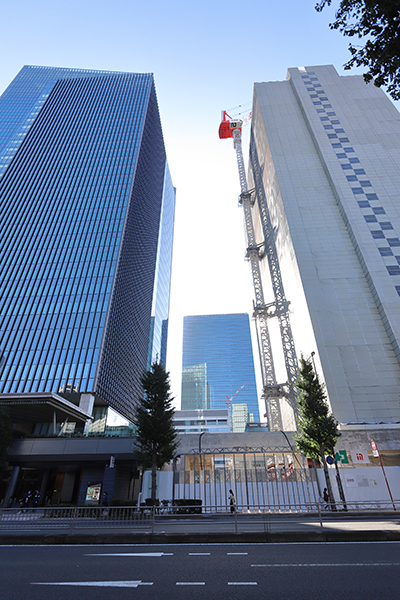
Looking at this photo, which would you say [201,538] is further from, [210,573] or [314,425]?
[314,425]

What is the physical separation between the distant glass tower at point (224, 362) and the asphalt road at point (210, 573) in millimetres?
164320

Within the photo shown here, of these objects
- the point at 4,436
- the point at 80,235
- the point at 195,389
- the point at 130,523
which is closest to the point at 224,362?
the point at 195,389

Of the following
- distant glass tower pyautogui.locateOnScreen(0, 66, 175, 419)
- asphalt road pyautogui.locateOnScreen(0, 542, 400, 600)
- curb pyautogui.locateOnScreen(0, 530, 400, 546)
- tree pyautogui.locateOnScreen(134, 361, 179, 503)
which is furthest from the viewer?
distant glass tower pyautogui.locateOnScreen(0, 66, 175, 419)

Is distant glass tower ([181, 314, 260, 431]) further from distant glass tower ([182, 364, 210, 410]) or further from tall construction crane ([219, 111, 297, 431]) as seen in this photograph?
tall construction crane ([219, 111, 297, 431])

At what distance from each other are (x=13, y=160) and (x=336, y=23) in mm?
111858

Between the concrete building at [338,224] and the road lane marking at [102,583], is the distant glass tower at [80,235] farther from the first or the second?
the road lane marking at [102,583]

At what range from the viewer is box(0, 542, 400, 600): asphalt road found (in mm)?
5734

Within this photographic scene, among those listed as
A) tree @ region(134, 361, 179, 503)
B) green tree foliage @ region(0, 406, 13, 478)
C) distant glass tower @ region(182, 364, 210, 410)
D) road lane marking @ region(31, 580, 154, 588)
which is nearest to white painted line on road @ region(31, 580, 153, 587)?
road lane marking @ region(31, 580, 154, 588)

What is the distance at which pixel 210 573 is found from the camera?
7098 mm

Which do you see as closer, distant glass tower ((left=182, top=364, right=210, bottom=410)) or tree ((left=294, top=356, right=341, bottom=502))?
tree ((left=294, top=356, right=341, bottom=502))

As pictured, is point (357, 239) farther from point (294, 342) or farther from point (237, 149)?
point (237, 149)

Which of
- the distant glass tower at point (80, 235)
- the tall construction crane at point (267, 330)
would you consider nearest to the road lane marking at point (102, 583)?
the tall construction crane at point (267, 330)

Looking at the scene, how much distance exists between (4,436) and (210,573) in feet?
123

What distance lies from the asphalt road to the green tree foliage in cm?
3051
